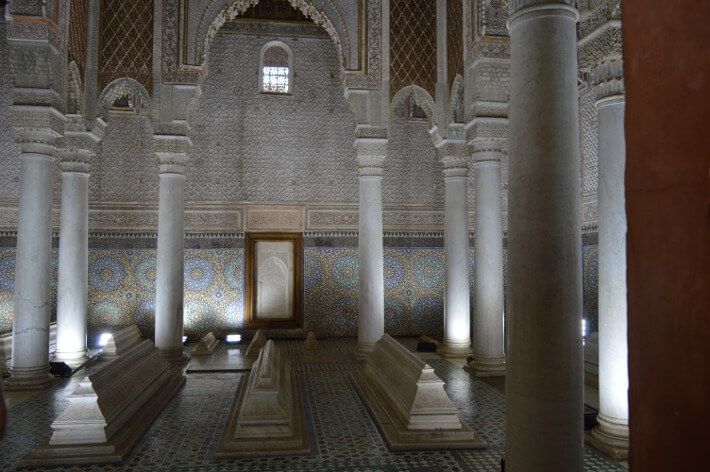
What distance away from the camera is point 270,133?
10.1 meters

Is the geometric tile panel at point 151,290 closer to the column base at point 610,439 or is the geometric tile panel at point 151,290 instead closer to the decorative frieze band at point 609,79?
the column base at point 610,439

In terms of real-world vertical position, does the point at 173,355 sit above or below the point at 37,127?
below

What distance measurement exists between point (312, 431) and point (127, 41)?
556 centimetres

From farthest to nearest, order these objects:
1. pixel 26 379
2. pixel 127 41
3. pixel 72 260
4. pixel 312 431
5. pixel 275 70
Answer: pixel 275 70 < pixel 72 260 < pixel 127 41 < pixel 26 379 < pixel 312 431

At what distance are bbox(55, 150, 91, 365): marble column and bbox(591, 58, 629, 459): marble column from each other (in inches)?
249

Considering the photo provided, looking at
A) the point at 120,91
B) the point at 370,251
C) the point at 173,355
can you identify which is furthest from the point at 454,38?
the point at 173,355

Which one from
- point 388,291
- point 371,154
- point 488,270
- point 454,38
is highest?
point 454,38

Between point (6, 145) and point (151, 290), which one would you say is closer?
point (6, 145)

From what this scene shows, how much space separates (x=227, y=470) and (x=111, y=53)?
18.9 feet

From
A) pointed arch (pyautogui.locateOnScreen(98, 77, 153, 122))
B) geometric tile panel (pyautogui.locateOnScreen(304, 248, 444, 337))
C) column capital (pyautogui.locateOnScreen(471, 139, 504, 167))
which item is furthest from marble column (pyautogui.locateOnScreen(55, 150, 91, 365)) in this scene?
A: column capital (pyautogui.locateOnScreen(471, 139, 504, 167))

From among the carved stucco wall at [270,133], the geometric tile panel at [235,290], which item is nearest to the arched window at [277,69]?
the carved stucco wall at [270,133]

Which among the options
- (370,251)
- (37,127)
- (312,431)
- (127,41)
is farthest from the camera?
(370,251)

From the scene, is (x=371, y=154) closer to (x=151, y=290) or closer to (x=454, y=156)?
(x=454, y=156)

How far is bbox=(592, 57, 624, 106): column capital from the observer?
395cm
